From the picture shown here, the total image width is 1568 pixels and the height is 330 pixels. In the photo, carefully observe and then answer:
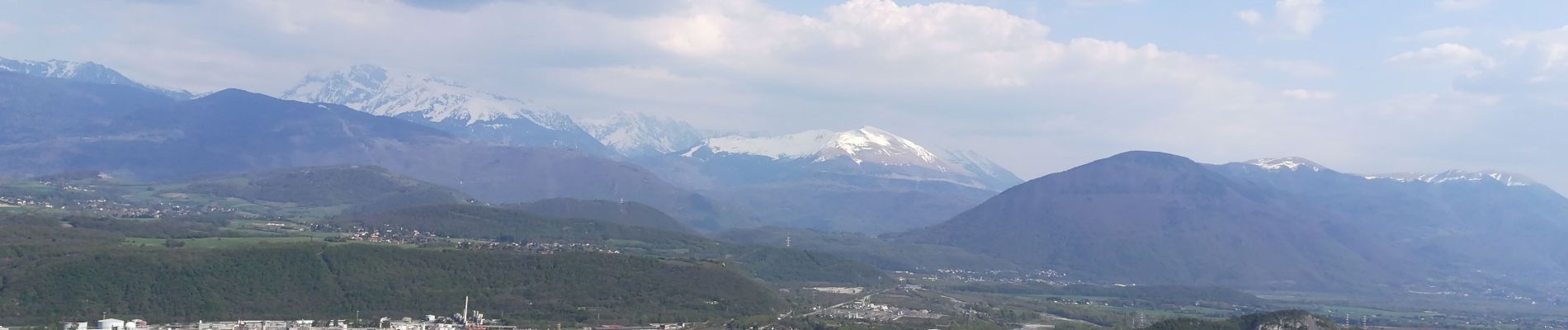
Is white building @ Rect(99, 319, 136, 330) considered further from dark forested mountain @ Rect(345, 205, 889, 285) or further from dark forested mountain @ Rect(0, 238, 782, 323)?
dark forested mountain @ Rect(345, 205, 889, 285)

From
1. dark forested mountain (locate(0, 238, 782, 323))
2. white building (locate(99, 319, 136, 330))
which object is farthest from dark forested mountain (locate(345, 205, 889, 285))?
white building (locate(99, 319, 136, 330))

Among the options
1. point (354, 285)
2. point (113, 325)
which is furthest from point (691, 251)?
point (113, 325)

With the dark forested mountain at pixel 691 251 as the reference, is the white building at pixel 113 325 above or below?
below

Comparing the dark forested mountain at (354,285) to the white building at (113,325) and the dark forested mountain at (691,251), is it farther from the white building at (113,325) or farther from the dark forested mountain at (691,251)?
the dark forested mountain at (691,251)

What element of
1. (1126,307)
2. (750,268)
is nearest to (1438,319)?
(1126,307)

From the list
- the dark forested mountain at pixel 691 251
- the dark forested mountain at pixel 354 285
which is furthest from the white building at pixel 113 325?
the dark forested mountain at pixel 691 251

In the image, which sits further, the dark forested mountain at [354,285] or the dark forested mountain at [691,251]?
the dark forested mountain at [691,251]

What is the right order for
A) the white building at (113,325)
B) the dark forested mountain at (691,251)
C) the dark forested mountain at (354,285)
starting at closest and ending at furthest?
the white building at (113,325) → the dark forested mountain at (354,285) → the dark forested mountain at (691,251)

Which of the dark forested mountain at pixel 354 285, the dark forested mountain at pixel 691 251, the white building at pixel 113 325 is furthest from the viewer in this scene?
the dark forested mountain at pixel 691 251

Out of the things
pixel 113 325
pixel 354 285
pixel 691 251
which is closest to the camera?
pixel 113 325

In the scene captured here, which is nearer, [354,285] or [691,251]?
[354,285]

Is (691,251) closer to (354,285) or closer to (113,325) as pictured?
(354,285)
